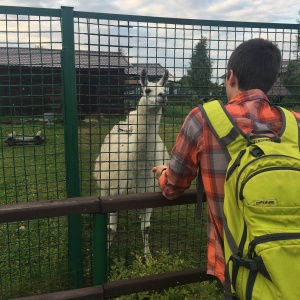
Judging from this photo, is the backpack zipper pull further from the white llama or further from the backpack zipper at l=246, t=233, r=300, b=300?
the white llama

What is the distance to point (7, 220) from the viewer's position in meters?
Result: 2.16

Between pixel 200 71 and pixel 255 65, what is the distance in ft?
4.43

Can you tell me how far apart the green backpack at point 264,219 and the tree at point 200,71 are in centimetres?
156

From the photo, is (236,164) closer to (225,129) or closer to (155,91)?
(225,129)

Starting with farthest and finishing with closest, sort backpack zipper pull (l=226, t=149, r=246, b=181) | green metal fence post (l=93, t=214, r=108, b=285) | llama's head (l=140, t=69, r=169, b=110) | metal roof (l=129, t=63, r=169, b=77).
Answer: llama's head (l=140, t=69, r=169, b=110), metal roof (l=129, t=63, r=169, b=77), green metal fence post (l=93, t=214, r=108, b=285), backpack zipper pull (l=226, t=149, r=246, b=181)

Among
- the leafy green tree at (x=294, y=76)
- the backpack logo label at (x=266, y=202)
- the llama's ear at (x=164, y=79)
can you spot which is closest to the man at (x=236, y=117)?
the backpack logo label at (x=266, y=202)

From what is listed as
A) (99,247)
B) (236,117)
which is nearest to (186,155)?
(236,117)

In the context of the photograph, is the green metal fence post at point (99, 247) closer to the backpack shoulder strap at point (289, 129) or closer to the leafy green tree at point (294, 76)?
the backpack shoulder strap at point (289, 129)

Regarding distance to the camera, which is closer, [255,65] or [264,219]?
[264,219]

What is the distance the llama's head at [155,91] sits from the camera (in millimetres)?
3062

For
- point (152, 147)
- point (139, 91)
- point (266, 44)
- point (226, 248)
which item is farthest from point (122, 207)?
point (152, 147)

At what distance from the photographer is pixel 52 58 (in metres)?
2.82

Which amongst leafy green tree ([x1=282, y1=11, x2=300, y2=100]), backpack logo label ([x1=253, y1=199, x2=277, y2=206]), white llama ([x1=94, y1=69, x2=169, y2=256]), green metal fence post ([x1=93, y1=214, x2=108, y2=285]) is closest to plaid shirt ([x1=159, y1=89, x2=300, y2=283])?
backpack logo label ([x1=253, y1=199, x2=277, y2=206])

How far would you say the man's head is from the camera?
182 cm
